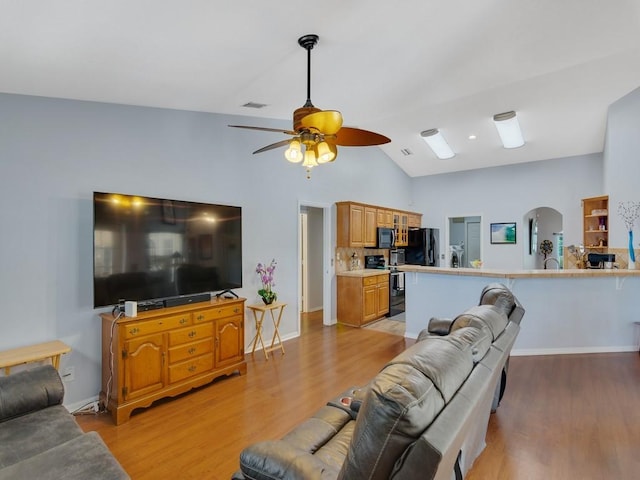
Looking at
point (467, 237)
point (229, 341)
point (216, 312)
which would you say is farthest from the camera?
point (467, 237)

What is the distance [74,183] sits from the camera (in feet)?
9.91

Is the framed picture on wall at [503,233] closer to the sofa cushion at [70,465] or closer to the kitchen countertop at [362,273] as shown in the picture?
the kitchen countertop at [362,273]

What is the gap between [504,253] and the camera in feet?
25.4

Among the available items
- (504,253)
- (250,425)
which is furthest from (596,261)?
(250,425)

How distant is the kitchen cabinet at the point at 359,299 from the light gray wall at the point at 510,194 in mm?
3298

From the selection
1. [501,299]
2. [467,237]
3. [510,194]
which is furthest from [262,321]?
[467,237]

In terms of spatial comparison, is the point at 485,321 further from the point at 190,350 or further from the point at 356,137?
the point at 190,350

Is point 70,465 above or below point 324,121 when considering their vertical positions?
below

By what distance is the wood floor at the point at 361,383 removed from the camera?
2.25 metres

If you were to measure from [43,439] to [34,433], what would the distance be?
0.30 feet

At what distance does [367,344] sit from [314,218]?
3087 millimetres

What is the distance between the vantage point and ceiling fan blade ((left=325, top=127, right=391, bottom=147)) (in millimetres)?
2768

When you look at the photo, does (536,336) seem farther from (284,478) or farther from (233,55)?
(233,55)

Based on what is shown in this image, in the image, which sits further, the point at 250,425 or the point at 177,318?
the point at 177,318
